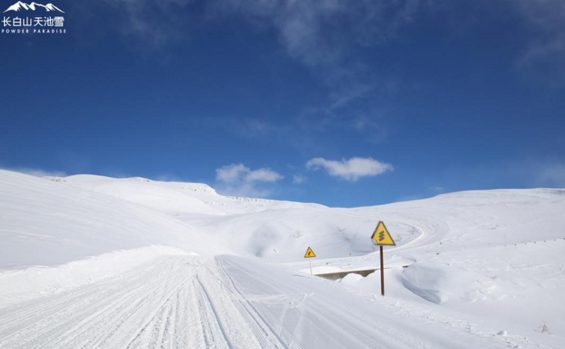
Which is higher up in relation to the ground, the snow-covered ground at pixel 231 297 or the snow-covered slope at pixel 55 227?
the snow-covered slope at pixel 55 227

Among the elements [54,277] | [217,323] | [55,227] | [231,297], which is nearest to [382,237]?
[231,297]

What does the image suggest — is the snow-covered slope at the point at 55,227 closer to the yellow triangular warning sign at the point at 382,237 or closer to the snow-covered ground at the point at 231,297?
the snow-covered ground at the point at 231,297

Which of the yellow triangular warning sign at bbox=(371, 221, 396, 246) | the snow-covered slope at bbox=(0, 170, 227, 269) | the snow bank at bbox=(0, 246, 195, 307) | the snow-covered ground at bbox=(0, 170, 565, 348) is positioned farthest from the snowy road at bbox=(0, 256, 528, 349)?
the snow-covered slope at bbox=(0, 170, 227, 269)

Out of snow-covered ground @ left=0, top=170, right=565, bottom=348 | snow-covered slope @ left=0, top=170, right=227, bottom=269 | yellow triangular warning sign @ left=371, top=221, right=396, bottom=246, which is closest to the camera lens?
snow-covered ground @ left=0, top=170, right=565, bottom=348

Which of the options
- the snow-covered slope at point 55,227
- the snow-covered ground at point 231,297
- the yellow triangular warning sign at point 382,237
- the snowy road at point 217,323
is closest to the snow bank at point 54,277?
the snow-covered ground at point 231,297

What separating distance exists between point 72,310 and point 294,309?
451cm

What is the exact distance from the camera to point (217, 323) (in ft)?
16.7

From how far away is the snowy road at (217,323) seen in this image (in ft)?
13.9

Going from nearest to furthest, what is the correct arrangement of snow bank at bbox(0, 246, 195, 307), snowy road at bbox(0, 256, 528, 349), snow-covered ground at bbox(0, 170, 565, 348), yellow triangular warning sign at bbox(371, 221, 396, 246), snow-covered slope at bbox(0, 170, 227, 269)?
snowy road at bbox(0, 256, 528, 349), snow-covered ground at bbox(0, 170, 565, 348), snow bank at bbox(0, 246, 195, 307), yellow triangular warning sign at bbox(371, 221, 396, 246), snow-covered slope at bbox(0, 170, 227, 269)

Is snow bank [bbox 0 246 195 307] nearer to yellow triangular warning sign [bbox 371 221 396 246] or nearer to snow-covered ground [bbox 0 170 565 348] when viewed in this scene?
snow-covered ground [bbox 0 170 565 348]

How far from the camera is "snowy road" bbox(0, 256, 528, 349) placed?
425cm

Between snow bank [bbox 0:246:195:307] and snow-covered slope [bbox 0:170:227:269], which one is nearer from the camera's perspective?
snow bank [bbox 0:246:195:307]

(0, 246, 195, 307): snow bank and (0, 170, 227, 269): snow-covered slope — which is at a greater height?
(0, 170, 227, 269): snow-covered slope

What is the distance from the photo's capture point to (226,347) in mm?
3996
